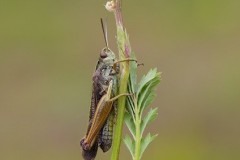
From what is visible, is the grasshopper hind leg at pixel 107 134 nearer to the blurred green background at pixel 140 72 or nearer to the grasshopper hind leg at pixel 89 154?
the grasshopper hind leg at pixel 89 154

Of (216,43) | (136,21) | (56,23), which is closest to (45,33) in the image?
(56,23)

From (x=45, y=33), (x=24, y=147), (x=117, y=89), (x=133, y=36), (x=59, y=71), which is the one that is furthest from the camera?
(x=45, y=33)

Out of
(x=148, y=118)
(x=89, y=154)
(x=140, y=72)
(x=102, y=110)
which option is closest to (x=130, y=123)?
(x=148, y=118)

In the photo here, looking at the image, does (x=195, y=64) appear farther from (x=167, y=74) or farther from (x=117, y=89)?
(x=117, y=89)

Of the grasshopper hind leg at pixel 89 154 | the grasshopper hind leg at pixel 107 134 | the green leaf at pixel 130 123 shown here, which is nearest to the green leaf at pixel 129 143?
the green leaf at pixel 130 123

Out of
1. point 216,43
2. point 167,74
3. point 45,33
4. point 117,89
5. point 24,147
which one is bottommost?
point 117,89
